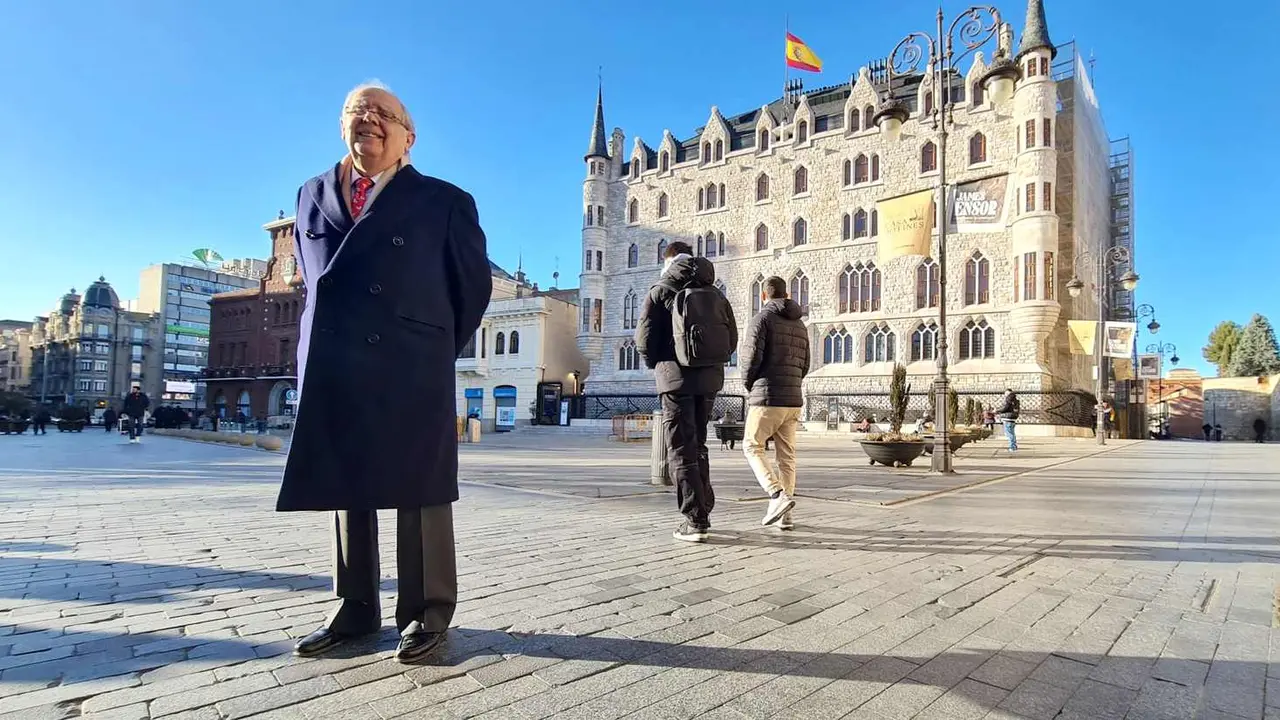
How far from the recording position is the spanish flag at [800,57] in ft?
117

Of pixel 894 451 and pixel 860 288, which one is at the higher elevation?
pixel 860 288

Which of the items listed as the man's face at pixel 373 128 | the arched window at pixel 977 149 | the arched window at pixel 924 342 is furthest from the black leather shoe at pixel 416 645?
the arched window at pixel 977 149

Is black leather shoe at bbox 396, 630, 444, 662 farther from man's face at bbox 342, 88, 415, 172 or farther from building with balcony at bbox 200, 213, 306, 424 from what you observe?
building with balcony at bbox 200, 213, 306, 424

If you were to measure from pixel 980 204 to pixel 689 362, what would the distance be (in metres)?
13.1

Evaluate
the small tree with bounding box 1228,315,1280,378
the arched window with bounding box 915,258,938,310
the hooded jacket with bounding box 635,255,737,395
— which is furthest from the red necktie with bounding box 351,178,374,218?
the small tree with bounding box 1228,315,1280,378

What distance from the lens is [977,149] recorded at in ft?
104

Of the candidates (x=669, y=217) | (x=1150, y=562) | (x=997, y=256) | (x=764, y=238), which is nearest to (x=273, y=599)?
(x=1150, y=562)

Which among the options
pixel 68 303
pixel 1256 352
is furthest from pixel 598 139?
pixel 68 303

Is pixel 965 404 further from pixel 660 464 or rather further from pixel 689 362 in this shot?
pixel 689 362

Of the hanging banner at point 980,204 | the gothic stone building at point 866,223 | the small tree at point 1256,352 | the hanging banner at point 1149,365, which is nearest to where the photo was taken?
the hanging banner at point 980,204

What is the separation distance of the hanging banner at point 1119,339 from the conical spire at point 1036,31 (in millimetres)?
13380

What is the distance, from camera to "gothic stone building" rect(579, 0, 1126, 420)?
1152 inches

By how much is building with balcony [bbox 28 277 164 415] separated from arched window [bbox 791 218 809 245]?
77.1 m

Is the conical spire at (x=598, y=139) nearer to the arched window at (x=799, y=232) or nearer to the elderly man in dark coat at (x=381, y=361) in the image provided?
the arched window at (x=799, y=232)
